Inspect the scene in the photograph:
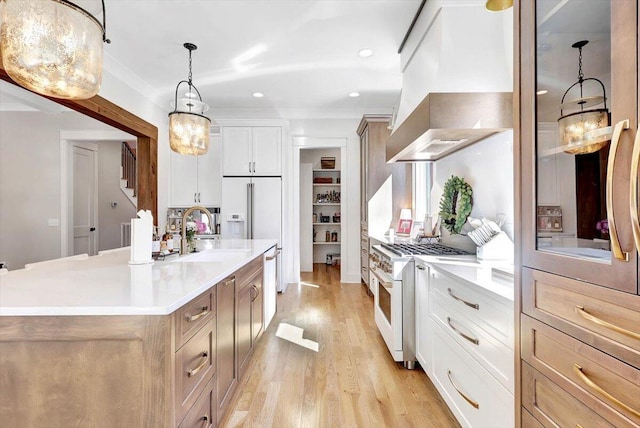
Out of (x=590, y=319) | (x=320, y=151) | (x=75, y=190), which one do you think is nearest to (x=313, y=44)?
(x=590, y=319)

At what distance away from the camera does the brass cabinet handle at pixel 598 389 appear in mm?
697

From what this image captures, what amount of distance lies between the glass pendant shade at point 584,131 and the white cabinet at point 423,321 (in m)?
1.37

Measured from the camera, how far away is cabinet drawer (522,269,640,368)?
2.28ft

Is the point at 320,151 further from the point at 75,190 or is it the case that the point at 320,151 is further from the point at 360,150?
the point at 75,190

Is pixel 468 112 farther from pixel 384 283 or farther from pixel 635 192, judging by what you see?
pixel 635 192

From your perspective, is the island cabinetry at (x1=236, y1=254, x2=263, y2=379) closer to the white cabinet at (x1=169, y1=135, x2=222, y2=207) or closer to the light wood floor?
the light wood floor

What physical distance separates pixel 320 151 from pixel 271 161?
2228 millimetres

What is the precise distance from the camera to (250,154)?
4.86 m

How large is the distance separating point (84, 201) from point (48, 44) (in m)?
5.46

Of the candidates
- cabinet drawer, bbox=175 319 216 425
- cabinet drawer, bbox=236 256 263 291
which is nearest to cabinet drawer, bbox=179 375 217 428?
cabinet drawer, bbox=175 319 216 425

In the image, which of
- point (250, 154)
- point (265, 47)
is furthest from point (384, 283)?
point (250, 154)

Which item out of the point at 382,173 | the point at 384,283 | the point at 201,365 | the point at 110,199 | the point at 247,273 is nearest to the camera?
the point at 201,365

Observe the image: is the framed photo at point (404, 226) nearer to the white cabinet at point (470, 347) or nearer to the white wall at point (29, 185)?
the white cabinet at point (470, 347)

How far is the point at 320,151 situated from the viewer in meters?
6.88
